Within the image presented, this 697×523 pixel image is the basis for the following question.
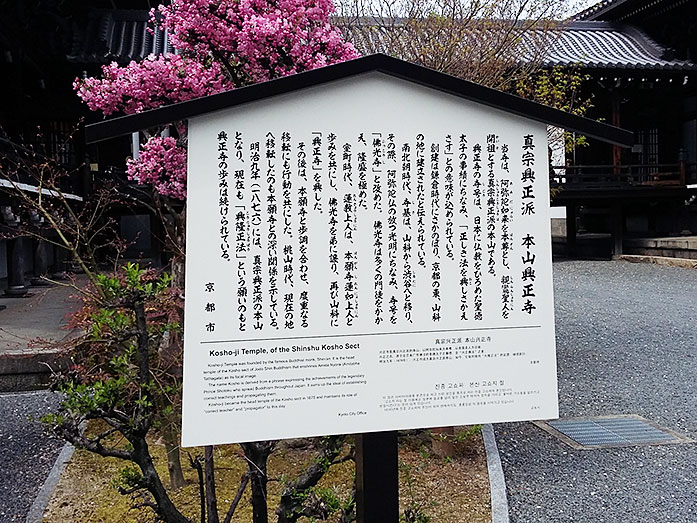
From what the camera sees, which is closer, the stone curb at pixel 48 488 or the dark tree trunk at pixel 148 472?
the dark tree trunk at pixel 148 472

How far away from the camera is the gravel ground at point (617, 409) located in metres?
3.55

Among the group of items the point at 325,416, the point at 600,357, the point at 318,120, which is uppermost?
the point at 318,120

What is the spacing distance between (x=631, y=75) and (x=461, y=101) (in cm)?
1351

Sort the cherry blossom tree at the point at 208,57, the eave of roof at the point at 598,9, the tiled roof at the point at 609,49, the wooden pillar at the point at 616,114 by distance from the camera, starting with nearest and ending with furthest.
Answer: the cherry blossom tree at the point at 208,57
the tiled roof at the point at 609,49
the wooden pillar at the point at 616,114
the eave of roof at the point at 598,9

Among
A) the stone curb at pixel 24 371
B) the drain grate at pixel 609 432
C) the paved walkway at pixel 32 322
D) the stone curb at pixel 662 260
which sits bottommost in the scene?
the drain grate at pixel 609 432

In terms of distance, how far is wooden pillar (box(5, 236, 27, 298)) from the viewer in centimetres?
897

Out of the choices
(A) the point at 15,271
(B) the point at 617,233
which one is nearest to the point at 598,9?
(B) the point at 617,233

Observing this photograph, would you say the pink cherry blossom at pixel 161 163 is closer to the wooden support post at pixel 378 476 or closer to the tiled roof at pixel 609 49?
the wooden support post at pixel 378 476

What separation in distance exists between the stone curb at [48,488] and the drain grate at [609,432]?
125 inches

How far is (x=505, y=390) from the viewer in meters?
2.30

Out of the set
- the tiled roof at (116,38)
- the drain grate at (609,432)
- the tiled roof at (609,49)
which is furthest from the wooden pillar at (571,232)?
the drain grate at (609,432)

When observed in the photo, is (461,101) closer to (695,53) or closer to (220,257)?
(220,257)

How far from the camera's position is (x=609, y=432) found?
15.4ft

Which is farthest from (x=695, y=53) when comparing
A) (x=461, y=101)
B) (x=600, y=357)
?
(x=461, y=101)
